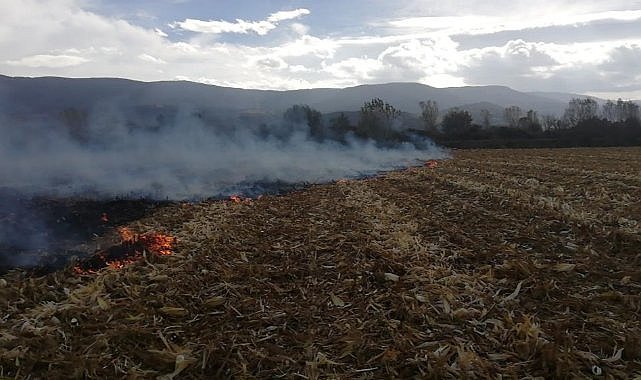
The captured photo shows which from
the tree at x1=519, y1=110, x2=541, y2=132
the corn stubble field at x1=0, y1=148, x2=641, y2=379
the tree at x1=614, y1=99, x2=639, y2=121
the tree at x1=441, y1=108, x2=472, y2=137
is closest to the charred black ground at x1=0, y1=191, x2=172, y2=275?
the corn stubble field at x1=0, y1=148, x2=641, y2=379

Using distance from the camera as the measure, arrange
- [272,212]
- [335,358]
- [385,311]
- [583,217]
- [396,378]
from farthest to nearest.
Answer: [272,212]
[583,217]
[385,311]
[335,358]
[396,378]

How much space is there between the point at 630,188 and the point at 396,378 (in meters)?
12.6

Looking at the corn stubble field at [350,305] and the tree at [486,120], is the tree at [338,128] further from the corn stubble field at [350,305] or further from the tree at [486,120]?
the tree at [486,120]

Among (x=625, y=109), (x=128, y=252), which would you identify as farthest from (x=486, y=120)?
(x=128, y=252)

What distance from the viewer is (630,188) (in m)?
13.5

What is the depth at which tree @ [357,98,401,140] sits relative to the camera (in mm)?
45406

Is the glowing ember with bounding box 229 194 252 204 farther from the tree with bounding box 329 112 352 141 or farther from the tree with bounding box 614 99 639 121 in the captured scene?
the tree with bounding box 614 99 639 121

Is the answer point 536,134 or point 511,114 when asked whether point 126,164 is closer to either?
point 536,134

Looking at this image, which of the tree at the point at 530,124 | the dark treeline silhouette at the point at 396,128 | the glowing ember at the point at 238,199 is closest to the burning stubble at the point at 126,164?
the dark treeline silhouette at the point at 396,128

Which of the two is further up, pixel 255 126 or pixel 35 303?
pixel 255 126

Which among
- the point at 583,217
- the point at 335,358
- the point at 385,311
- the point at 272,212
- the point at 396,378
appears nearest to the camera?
the point at 396,378

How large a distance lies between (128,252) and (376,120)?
A: 53342 mm

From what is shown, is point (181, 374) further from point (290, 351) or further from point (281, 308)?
point (281, 308)

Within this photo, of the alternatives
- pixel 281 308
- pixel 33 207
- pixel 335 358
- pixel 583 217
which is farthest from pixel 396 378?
pixel 33 207
